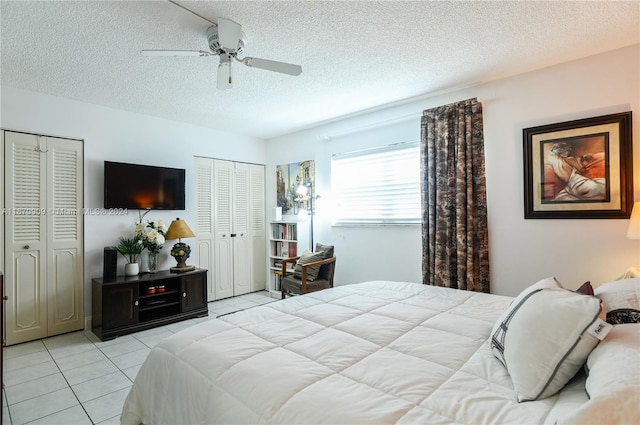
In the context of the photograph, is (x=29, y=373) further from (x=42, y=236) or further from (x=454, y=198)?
(x=454, y=198)

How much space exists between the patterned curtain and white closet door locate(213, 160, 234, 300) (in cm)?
297

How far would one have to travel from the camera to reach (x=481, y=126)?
3199 millimetres

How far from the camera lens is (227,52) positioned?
2285 millimetres

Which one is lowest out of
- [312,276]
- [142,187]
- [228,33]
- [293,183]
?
[312,276]

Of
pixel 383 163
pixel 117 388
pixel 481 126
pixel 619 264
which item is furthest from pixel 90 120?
pixel 619 264

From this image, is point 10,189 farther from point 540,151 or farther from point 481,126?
point 540,151

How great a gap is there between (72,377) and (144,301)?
1.20 meters

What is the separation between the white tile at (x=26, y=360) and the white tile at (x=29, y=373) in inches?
2.5

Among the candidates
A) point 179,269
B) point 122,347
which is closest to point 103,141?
point 179,269

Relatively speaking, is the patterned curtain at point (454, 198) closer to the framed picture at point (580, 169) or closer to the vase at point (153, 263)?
the framed picture at point (580, 169)

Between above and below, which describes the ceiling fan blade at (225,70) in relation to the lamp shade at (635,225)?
above

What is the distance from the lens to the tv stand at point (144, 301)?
335cm

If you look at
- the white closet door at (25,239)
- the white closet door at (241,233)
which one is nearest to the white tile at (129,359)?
the white closet door at (25,239)

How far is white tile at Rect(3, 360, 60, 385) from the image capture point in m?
2.51
